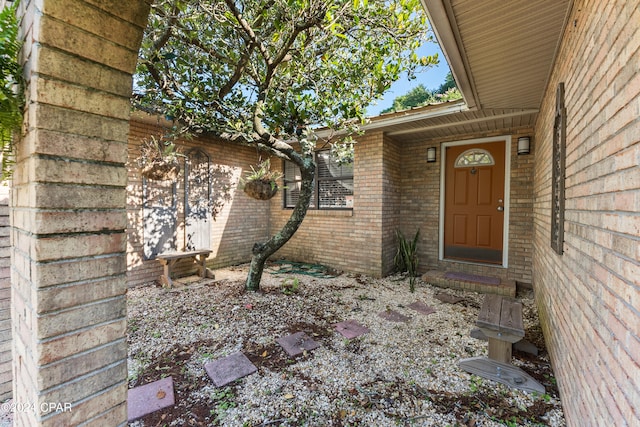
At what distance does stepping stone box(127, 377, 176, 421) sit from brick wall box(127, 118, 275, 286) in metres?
2.83

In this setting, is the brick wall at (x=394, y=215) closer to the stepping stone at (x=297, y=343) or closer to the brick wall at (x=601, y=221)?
the stepping stone at (x=297, y=343)

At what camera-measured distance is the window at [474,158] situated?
15.9ft

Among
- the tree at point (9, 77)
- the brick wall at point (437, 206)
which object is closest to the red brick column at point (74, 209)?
the tree at point (9, 77)

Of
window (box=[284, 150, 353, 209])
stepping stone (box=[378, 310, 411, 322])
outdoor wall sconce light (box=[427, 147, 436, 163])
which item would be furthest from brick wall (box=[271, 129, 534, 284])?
stepping stone (box=[378, 310, 411, 322])

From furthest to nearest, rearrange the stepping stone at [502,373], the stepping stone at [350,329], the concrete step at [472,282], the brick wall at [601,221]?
the concrete step at [472,282] < the stepping stone at [350,329] < the stepping stone at [502,373] < the brick wall at [601,221]

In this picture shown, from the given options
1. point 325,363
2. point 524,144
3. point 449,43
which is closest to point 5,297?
point 325,363

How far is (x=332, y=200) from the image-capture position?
5.80 meters

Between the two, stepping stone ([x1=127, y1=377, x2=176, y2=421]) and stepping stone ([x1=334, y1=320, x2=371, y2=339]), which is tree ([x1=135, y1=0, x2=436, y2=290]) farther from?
stepping stone ([x1=127, y1=377, x2=176, y2=421])

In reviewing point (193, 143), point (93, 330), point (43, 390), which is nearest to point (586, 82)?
point (93, 330)

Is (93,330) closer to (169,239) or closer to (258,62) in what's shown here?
(258,62)

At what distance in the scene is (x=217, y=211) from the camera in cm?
561

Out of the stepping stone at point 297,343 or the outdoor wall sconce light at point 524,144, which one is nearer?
the stepping stone at point 297,343

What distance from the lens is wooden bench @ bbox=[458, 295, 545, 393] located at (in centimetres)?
211

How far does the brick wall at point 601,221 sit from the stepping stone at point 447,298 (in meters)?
1.84
